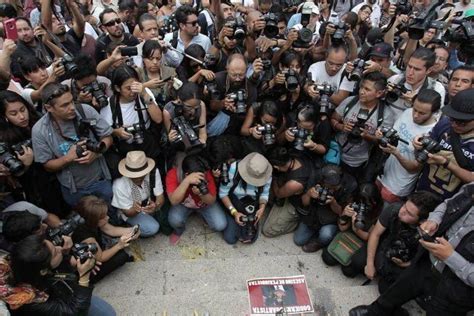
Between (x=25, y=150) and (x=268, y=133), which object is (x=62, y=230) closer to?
(x=25, y=150)

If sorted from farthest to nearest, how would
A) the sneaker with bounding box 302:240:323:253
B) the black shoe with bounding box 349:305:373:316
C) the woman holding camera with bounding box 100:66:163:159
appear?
the sneaker with bounding box 302:240:323:253 < the woman holding camera with bounding box 100:66:163:159 < the black shoe with bounding box 349:305:373:316

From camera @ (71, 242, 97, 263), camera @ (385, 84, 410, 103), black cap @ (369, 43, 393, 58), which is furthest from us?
black cap @ (369, 43, 393, 58)

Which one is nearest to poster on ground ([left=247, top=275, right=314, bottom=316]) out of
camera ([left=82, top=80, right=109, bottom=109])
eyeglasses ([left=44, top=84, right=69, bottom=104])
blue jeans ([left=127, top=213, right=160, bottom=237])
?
blue jeans ([left=127, top=213, right=160, bottom=237])

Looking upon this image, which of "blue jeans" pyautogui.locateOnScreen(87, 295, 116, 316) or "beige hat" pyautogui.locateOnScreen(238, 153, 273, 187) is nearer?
"blue jeans" pyautogui.locateOnScreen(87, 295, 116, 316)

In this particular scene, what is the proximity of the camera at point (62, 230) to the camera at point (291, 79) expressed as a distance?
7.60 feet

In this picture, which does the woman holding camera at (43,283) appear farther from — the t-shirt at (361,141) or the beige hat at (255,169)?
the t-shirt at (361,141)

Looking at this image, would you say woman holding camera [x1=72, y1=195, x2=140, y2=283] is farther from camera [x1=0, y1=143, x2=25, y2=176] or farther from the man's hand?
the man's hand


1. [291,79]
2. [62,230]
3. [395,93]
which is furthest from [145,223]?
[395,93]

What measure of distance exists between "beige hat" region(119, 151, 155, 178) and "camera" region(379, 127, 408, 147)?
2.11 metres

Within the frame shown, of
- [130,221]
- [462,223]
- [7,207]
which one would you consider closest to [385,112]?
[462,223]

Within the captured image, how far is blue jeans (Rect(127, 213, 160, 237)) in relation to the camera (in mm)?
3906

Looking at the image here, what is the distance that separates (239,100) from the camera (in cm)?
380

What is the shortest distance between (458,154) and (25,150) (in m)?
3.45

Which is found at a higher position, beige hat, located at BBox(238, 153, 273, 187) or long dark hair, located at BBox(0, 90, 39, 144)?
long dark hair, located at BBox(0, 90, 39, 144)
